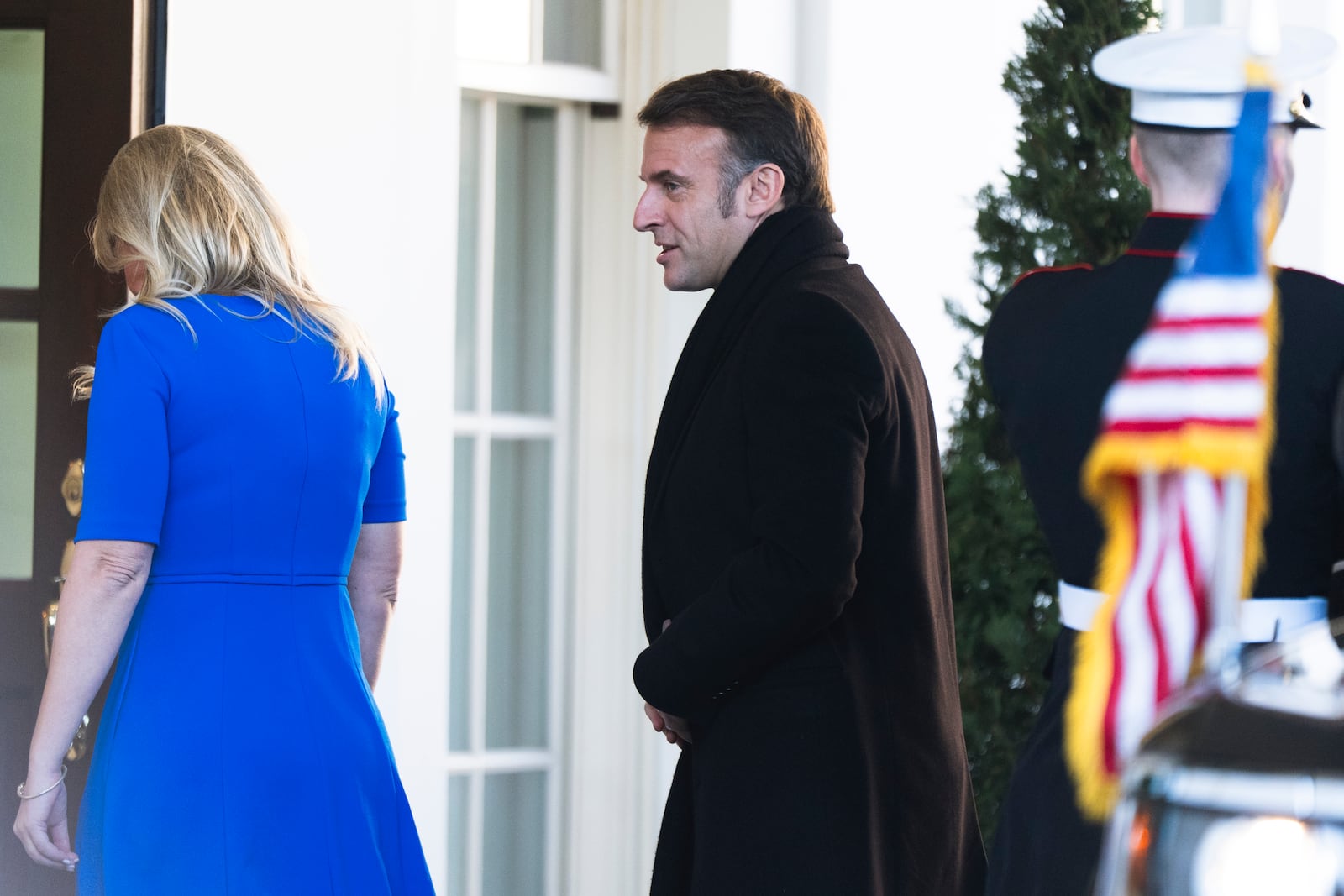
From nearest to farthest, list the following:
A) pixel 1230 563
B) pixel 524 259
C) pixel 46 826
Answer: pixel 1230 563, pixel 46 826, pixel 524 259

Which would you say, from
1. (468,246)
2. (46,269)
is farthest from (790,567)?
(468,246)

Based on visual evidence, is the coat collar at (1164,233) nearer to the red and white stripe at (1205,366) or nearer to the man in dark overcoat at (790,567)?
the red and white stripe at (1205,366)

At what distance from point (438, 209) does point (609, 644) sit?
116 cm

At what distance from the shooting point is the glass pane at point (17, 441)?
336 cm

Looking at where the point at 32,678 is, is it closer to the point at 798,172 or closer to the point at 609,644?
the point at 609,644

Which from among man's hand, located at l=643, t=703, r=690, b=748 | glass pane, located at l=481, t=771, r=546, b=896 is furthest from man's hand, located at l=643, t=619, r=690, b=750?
glass pane, located at l=481, t=771, r=546, b=896

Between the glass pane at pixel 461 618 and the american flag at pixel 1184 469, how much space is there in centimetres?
275

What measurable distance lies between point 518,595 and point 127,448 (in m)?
2.09

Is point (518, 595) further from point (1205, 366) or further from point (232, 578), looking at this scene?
point (1205, 366)

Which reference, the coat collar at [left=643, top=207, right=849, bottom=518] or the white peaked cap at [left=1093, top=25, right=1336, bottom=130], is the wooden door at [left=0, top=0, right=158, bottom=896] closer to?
the coat collar at [left=643, top=207, right=849, bottom=518]

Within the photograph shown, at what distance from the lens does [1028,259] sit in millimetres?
3500

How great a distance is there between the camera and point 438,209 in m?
3.77

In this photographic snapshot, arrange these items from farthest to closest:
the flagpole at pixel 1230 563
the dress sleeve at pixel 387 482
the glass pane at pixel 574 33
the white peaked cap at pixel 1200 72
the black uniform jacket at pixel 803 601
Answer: the glass pane at pixel 574 33 < the dress sleeve at pixel 387 482 < the black uniform jacket at pixel 803 601 < the white peaked cap at pixel 1200 72 < the flagpole at pixel 1230 563

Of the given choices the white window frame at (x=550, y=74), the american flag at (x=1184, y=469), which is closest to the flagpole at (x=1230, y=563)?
the american flag at (x=1184, y=469)
